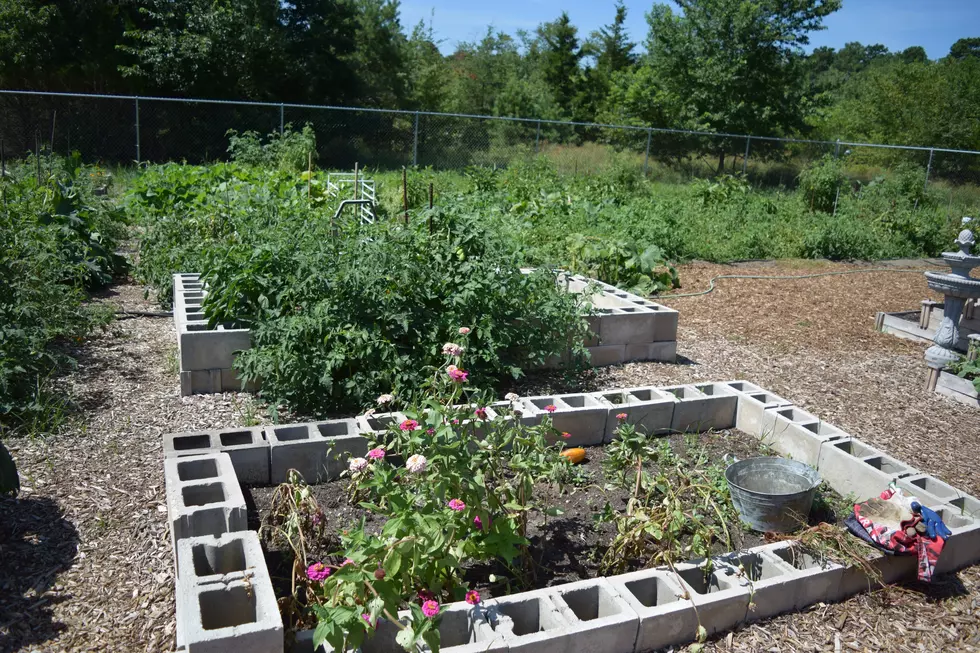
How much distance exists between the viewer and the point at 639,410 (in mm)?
4367

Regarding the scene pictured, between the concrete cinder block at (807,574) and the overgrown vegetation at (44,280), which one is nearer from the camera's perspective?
the concrete cinder block at (807,574)

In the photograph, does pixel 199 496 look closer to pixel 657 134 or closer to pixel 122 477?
pixel 122 477

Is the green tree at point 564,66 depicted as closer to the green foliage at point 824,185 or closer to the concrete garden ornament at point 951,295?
the green foliage at point 824,185

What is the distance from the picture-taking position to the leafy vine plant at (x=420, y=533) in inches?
91.7

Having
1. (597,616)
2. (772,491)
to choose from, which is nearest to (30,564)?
(597,616)

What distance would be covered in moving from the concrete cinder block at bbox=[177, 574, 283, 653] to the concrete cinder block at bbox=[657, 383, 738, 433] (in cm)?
274

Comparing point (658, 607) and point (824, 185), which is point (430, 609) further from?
point (824, 185)

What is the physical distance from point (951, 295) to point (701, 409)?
2.77m

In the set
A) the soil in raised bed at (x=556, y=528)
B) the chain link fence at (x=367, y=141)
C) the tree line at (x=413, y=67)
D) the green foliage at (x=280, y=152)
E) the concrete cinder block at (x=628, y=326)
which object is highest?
the tree line at (x=413, y=67)

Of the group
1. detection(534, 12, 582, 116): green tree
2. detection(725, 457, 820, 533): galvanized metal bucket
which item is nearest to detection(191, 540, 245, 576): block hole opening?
detection(725, 457, 820, 533): galvanized metal bucket

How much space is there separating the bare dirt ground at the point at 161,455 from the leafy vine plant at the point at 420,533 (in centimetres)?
57

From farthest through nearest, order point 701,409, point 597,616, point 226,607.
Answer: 1. point 701,409
2. point 597,616
3. point 226,607

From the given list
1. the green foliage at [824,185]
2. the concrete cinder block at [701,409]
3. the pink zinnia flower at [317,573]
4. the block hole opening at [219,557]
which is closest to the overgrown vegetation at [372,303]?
the concrete cinder block at [701,409]

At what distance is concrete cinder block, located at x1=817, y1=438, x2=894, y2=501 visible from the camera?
12.3 ft
